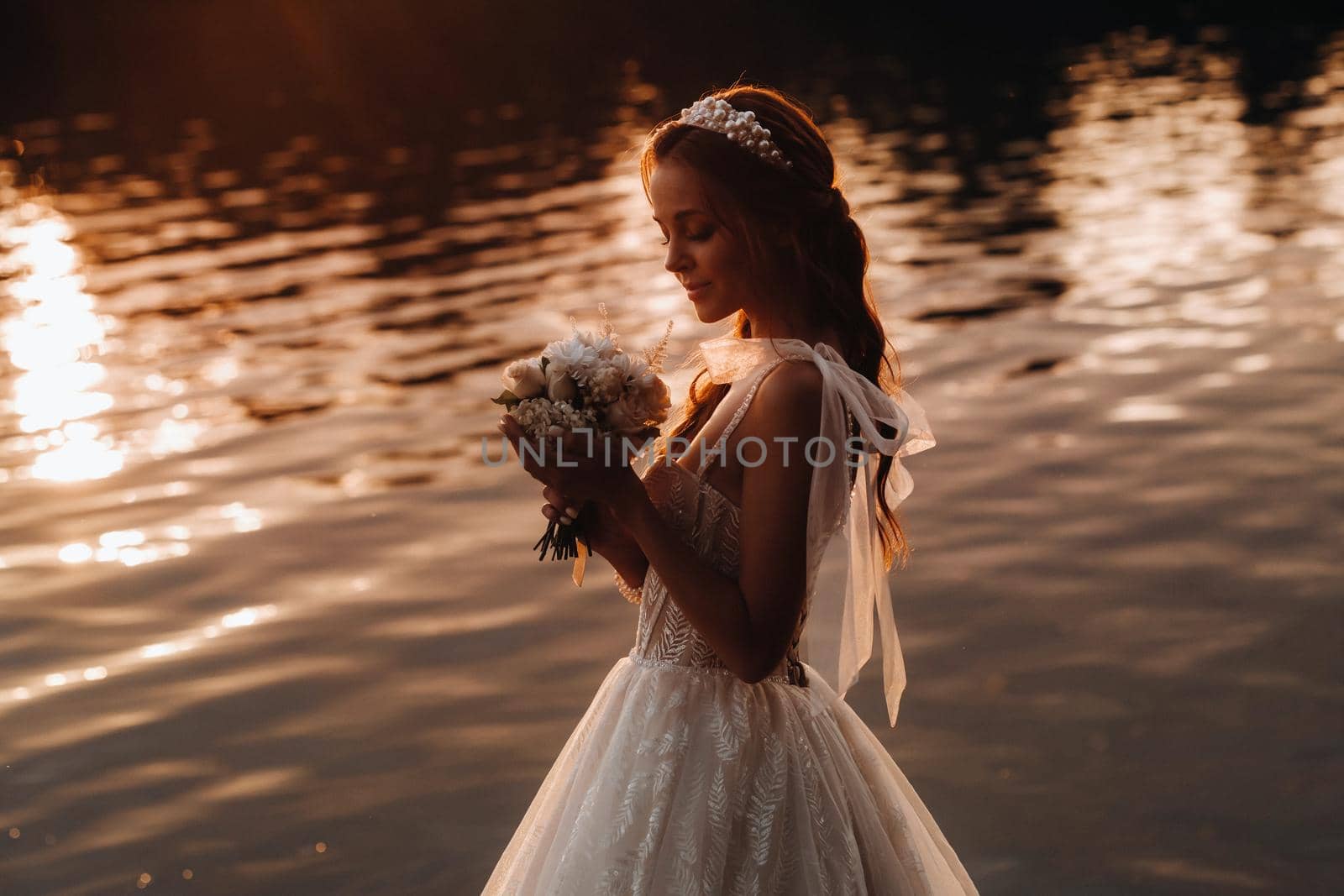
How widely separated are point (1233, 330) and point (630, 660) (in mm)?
7567

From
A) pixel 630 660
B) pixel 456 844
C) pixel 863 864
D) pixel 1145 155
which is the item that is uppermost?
pixel 630 660

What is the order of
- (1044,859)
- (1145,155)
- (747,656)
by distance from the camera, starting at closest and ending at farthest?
(747,656) → (1044,859) → (1145,155)

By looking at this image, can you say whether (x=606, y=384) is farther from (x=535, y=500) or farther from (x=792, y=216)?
(x=535, y=500)

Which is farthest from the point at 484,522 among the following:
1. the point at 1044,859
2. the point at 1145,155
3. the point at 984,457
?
the point at 1145,155

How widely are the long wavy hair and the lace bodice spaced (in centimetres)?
14

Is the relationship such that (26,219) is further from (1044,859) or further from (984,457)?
(1044,859)

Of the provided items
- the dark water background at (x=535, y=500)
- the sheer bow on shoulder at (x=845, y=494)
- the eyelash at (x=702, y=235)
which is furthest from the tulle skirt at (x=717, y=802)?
the dark water background at (x=535, y=500)

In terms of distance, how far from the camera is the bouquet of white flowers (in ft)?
7.54

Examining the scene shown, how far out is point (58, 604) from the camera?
6352mm

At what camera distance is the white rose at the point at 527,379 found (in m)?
2.33

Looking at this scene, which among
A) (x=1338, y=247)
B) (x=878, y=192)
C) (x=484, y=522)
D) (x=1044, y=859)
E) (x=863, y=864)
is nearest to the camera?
(x=863, y=864)

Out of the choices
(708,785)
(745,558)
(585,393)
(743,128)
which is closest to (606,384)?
(585,393)

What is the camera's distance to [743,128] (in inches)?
94.8

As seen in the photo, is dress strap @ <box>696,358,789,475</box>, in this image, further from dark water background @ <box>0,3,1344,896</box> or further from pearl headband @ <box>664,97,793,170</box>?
dark water background @ <box>0,3,1344,896</box>
